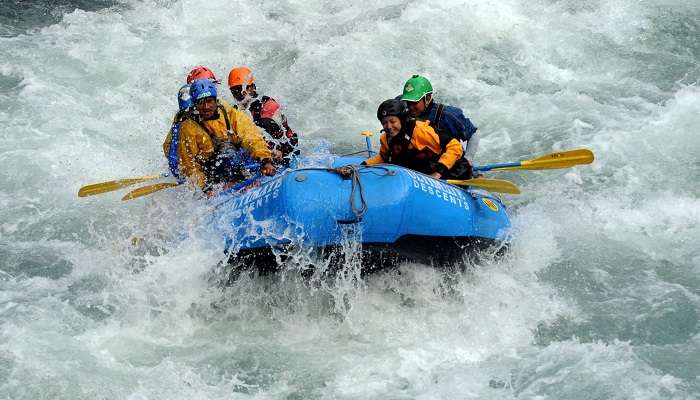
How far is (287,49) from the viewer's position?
38.8 feet

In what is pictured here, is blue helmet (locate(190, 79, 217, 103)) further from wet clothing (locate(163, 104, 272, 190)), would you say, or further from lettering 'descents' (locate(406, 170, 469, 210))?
lettering 'descents' (locate(406, 170, 469, 210))

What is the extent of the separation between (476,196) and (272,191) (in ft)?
5.33

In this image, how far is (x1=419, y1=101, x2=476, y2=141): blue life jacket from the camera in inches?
256

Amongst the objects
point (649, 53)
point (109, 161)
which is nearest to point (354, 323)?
point (109, 161)

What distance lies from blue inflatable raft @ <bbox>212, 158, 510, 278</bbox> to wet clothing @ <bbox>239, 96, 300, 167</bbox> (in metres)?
1.32

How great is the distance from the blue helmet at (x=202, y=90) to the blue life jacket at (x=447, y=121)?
163cm

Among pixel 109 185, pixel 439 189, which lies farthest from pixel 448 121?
pixel 109 185

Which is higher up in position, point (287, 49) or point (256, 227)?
point (287, 49)

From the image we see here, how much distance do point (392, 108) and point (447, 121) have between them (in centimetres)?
78

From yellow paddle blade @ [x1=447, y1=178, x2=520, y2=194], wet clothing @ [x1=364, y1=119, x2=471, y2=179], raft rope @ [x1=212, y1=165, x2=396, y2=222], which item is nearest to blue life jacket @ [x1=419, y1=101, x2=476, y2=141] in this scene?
wet clothing @ [x1=364, y1=119, x2=471, y2=179]

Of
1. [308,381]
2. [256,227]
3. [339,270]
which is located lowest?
[308,381]

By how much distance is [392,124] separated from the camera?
6047 mm

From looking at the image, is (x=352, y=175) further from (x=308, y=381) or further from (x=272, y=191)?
(x=308, y=381)

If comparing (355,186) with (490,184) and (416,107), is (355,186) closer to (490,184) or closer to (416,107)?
(416,107)
